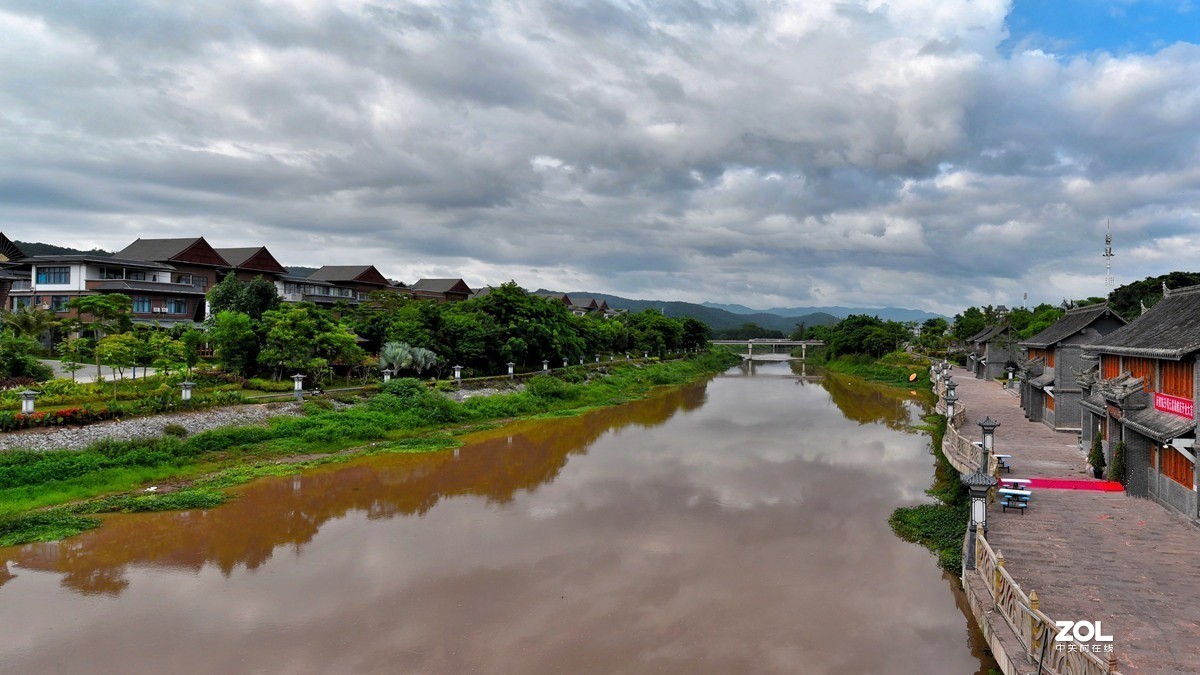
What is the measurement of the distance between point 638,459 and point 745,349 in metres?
120

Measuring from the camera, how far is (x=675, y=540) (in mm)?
14727

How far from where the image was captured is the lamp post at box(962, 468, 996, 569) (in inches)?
420

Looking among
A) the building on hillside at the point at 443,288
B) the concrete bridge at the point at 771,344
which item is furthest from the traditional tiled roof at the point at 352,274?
the concrete bridge at the point at 771,344

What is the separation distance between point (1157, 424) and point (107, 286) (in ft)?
155

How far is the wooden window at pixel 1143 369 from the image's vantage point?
14.5 metres

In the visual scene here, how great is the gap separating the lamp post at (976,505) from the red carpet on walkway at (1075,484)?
5.90 metres

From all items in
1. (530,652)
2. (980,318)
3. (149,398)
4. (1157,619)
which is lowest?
(530,652)

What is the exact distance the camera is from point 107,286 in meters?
35.9

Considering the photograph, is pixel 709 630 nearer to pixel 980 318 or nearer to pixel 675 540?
pixel 675 540

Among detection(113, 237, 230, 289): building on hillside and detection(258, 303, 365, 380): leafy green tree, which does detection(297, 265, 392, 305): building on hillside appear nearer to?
detection(113, 237, 230, 289): building on hillside

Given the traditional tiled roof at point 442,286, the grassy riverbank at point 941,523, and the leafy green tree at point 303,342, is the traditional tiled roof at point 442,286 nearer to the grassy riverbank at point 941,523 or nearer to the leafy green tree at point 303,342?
the leafy green tree at point 303,342

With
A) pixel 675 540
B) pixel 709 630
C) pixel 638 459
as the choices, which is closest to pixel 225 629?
pixel 709 630

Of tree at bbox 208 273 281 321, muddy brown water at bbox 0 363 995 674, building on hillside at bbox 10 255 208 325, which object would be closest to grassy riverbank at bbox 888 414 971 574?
muddy brown water at bbox 0 363 995 674

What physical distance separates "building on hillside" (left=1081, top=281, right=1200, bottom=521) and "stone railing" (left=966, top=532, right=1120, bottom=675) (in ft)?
20.9
